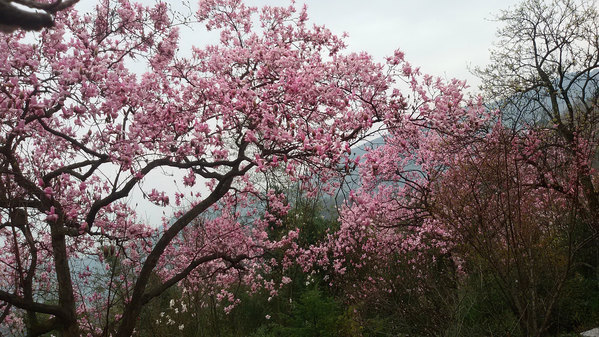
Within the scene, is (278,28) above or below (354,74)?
above

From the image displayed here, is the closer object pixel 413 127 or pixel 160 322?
pixel 413 127

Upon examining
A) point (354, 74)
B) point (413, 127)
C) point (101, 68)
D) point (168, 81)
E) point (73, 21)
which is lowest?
point (413, 127)

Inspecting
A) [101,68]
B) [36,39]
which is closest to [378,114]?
[101,68]

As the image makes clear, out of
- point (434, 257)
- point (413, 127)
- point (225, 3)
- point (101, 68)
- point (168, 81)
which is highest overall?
point (225, 3)

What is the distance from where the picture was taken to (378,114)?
7863mm

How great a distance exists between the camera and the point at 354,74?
8.10m

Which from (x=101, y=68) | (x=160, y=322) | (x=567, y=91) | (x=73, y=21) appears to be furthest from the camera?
(x=567, y=91)

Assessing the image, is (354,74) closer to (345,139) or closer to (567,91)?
(345,139)

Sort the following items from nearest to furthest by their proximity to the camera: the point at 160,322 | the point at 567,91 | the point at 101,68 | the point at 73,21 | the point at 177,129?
the point at 101,68 → the point at 177,129 → the point at 73,21 → the point at 160,322 → the point at 567,91

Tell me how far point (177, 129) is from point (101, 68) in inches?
71.2

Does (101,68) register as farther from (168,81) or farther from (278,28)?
(278,28)

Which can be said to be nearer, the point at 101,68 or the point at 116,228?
the point at 101,68

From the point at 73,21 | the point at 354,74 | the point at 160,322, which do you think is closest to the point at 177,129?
the point at 73,21

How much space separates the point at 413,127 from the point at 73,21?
6184mm
